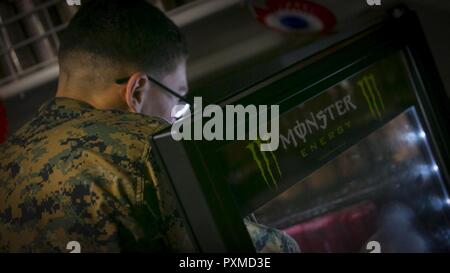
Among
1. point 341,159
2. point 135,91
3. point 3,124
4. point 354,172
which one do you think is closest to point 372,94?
point 341,159

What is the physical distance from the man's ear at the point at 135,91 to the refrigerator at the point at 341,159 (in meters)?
0.43

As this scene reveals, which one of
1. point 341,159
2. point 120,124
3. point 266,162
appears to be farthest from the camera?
point 341,159

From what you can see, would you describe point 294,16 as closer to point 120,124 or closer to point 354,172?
point 354,172

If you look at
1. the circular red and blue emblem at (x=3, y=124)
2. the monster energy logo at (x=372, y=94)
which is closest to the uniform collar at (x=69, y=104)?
the monster energy logo at (x=372, y=94)

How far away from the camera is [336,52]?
1187mm

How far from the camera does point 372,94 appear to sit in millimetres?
1308

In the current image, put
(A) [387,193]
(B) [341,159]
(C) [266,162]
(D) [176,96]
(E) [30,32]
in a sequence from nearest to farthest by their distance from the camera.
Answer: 1. (C) [266,162]
2. (D) [176,96]
3. (B) [341,159]
4. (A) [387,193]
5. (E) [30,32]

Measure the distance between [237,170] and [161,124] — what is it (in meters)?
0.27

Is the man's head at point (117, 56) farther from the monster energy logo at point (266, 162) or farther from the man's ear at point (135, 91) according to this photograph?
the monster energy logo at point (266, 162)

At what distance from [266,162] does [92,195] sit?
37 cm

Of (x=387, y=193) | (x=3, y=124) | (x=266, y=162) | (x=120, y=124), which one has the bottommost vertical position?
(x=387, y=193)

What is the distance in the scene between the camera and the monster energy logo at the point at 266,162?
995 millimetres

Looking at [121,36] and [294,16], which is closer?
[121,36]

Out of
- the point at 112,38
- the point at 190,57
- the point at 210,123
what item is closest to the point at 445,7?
the point at 190,57
